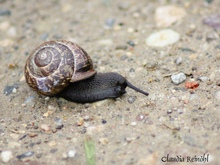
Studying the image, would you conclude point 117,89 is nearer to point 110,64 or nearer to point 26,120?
point 110,64

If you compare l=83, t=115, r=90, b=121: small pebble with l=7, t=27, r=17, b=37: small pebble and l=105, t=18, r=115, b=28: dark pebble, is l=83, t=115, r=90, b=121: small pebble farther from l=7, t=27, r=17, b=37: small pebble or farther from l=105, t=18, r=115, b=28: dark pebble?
l=7, t=27, r=17, b=37: small pebble

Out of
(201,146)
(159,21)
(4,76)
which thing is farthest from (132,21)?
(201,146)

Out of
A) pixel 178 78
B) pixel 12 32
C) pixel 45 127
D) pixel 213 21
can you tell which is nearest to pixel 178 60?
pixel 178 78

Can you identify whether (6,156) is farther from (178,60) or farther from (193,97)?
(178,60)

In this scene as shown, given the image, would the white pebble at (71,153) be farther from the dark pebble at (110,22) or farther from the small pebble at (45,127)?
the dark pebble at (110,22)

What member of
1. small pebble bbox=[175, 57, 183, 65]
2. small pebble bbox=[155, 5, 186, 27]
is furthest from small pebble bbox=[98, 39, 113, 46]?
small pebble bbox=[175, 57, 183, 65]
